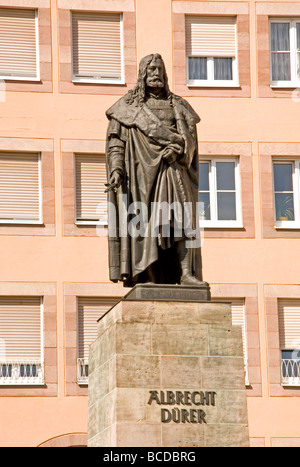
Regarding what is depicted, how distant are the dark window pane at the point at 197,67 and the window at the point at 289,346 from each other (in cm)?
594

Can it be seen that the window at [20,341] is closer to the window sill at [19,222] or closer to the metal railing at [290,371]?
Result: the window sill at [19,222]

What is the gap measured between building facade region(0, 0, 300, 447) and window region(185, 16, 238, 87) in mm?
34

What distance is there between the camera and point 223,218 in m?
39.7

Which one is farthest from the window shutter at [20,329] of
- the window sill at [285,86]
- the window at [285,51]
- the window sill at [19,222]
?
the window at [285,51]

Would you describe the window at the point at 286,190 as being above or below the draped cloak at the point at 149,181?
above

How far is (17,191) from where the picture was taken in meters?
38.8

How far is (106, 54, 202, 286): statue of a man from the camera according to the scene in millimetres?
21453

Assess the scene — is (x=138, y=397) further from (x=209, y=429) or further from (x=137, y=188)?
(x=137, y=188)

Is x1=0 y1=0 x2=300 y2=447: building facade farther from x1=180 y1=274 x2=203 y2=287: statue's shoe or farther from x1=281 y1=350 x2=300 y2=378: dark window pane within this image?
x1=180 y1=274 x2=203 y2=287: statue's shoe

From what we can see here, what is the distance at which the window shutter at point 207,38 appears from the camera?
132ft

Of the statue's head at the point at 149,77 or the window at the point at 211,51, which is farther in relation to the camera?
the window at the point at 211,51

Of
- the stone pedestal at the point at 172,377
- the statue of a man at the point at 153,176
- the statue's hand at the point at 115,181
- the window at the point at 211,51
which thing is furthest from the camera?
the window at the point at 211,51
